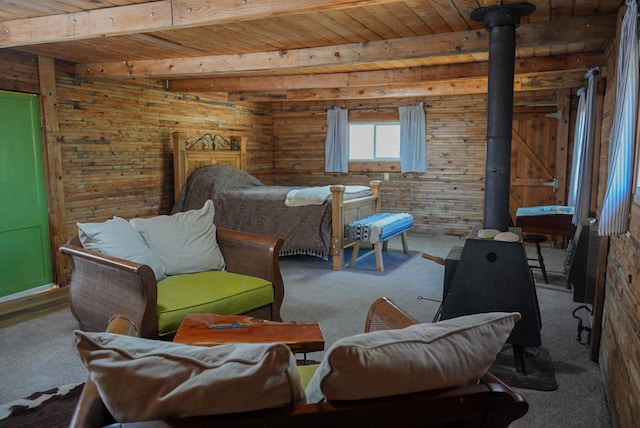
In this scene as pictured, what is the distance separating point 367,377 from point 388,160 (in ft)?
22.9

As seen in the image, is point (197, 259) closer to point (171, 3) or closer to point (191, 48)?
point (171, 3)

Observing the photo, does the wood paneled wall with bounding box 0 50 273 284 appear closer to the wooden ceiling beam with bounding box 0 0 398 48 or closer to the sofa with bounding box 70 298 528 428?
the wooden ceiling beam with bounding box 0 0 398 48

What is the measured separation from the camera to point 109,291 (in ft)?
9.05

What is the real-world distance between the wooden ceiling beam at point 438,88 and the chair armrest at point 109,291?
4169mm

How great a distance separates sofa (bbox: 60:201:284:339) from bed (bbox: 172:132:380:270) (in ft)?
6.69

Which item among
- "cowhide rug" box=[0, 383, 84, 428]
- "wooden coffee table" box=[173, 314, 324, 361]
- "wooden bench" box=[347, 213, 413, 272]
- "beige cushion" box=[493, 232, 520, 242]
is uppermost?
"beige cushion" box=[493, 232, 520, 242]

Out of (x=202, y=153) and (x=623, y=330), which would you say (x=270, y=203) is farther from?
(x=623, y=330)

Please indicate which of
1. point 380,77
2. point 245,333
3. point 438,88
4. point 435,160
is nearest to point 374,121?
point 435,160

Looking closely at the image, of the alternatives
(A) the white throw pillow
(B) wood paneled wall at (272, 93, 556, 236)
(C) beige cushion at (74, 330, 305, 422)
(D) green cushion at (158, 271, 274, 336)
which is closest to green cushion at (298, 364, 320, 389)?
(C) beige cushion at (74, 330, 305, 422)

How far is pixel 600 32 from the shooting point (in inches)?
127

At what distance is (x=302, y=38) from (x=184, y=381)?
330 cm

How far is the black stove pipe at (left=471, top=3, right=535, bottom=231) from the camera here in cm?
303

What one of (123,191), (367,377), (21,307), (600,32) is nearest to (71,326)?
(21,307)

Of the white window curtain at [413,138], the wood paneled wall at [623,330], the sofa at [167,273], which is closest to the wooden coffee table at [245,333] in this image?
the sofa at [167,273]
